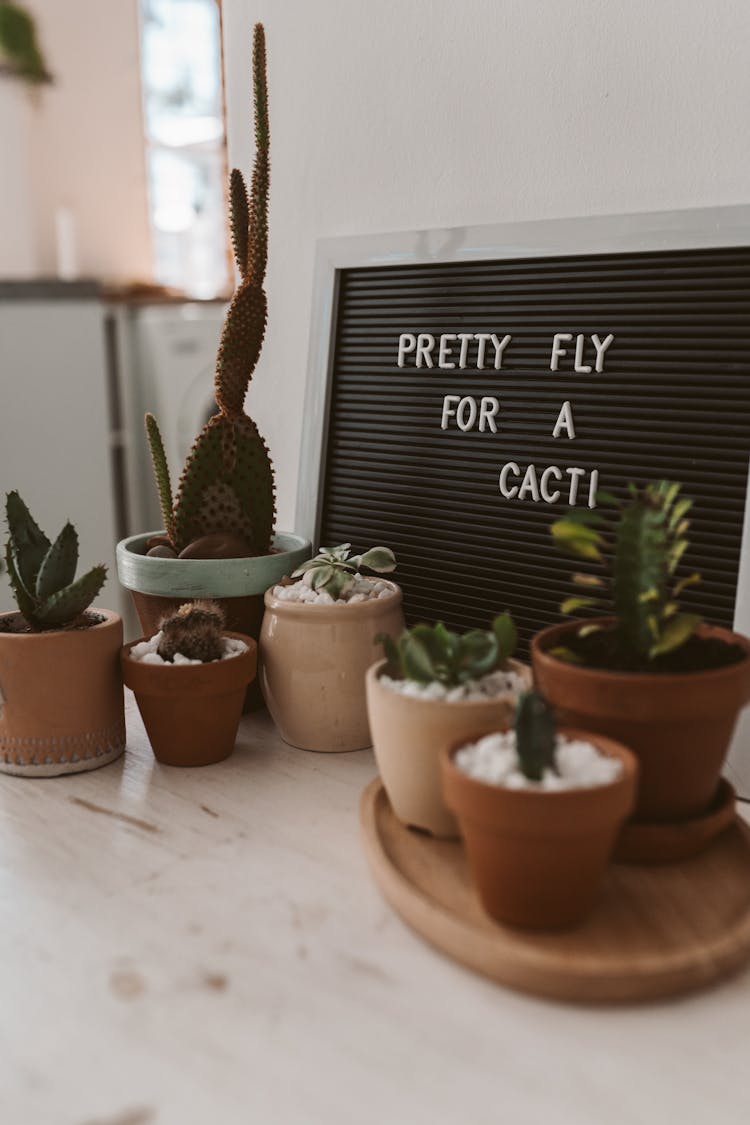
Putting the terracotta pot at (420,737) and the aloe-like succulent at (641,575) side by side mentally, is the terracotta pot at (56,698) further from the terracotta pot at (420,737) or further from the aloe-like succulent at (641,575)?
the aloe-like succulent at (641,575)

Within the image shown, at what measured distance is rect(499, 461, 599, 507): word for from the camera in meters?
0.84

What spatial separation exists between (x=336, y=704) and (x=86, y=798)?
21 cm

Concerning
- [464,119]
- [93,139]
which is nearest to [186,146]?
[93,139]

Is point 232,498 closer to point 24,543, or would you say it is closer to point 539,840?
point 24,543

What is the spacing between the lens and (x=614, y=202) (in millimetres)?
843

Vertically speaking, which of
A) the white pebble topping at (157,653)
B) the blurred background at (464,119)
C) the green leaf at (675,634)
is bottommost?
the white pebble topping at (157,653)

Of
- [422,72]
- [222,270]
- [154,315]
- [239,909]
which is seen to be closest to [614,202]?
[422,72]

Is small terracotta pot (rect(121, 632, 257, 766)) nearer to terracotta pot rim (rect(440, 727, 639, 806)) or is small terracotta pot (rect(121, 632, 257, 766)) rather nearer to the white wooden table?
the white wooden table

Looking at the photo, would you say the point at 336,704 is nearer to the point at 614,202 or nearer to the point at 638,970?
the point at 638,970

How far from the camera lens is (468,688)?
2.10ft

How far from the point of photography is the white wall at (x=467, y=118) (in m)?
0.79

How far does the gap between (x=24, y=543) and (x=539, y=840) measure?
50cm

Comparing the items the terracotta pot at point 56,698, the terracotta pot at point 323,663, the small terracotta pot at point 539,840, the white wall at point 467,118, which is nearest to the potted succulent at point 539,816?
the small terracotta pot at point 539,840

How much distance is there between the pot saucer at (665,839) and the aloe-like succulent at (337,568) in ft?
1.01
